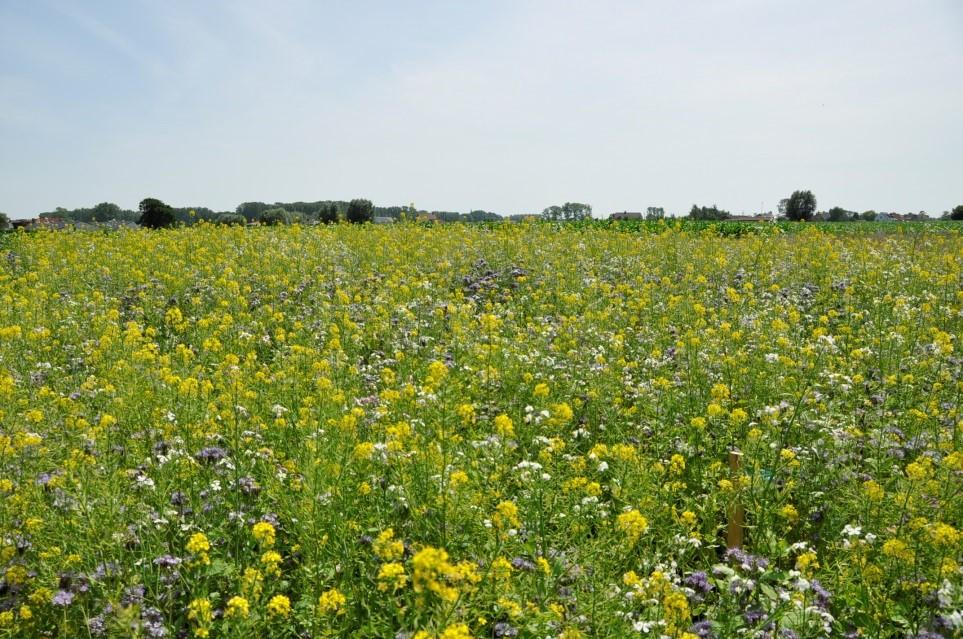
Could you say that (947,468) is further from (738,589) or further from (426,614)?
(426,614)

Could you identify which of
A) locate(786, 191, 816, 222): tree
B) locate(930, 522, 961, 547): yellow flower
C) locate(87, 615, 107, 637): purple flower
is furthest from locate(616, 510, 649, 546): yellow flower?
locate(786, 191, 816, 222): tree

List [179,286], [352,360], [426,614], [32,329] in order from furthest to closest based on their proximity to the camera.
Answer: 1. [179,286]
2. [32,329]
3. [352,360]
4. [426,614]

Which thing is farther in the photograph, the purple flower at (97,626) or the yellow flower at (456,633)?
the purple flower at (97,626)

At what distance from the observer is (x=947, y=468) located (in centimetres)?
342

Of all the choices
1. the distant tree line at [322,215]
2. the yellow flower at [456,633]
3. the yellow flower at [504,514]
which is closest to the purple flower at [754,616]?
the yellow flower at [504,514]

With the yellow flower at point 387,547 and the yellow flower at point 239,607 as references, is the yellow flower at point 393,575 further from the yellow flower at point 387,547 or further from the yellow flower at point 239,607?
the yellow flower at point 239,607

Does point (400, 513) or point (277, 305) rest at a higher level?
point (277, 305)

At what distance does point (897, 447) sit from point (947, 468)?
3.04 ft

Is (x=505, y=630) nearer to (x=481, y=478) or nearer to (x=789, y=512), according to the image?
(x=481, y=478)

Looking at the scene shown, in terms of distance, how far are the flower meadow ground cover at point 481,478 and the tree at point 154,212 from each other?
20.4m

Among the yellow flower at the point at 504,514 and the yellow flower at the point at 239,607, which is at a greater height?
the yellow flower at the point at 504,514

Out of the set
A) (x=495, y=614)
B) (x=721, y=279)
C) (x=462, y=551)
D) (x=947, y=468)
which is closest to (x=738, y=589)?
(x=495, y=614)

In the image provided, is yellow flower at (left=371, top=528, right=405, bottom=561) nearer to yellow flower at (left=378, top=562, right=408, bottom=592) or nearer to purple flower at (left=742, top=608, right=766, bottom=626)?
yellow flower at (left=378, top=562, right=408, bottom=592)

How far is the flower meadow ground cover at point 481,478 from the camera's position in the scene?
9.11 feet
